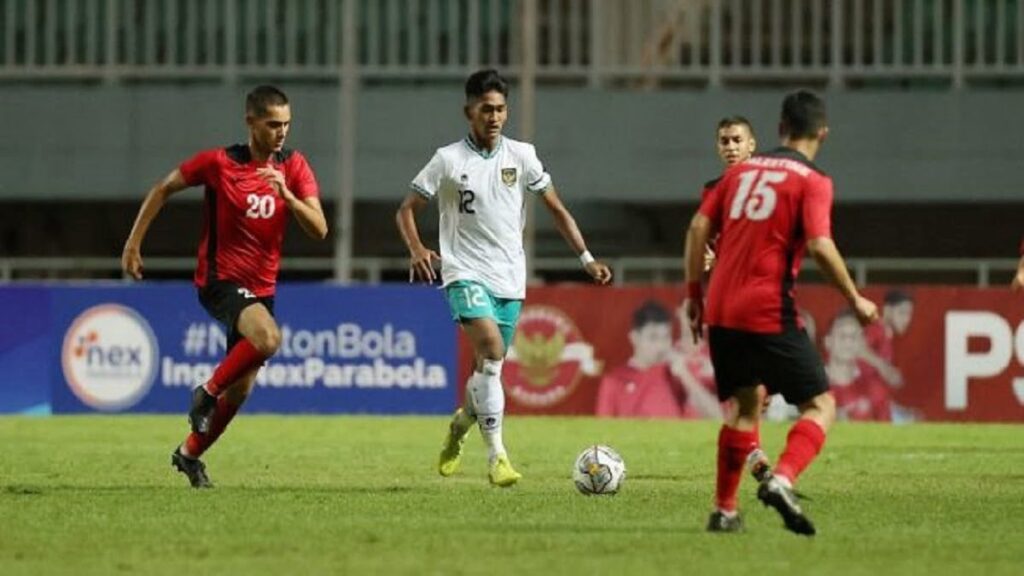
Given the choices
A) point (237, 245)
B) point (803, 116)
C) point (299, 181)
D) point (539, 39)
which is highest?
point (539, 39)

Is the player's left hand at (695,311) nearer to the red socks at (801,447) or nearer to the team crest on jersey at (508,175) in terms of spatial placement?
the red socks at (801,447)

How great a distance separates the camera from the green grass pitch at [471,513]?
993cm

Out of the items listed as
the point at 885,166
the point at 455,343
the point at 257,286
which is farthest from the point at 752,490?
the point at 885,166

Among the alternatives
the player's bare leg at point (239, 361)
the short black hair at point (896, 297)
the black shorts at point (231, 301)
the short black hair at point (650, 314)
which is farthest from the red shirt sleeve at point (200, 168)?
the short black hair at point (896, 297)

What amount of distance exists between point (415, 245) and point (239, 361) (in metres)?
1.24

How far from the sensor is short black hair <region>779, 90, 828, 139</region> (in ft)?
36.4

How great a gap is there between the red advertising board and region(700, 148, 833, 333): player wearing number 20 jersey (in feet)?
48.1

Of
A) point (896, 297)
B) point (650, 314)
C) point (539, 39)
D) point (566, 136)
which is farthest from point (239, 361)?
point (539, 39)

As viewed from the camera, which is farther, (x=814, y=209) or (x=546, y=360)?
(x=546, y=360)

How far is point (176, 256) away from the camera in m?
36.7

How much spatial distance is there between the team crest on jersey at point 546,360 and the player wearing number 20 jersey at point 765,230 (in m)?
14.8

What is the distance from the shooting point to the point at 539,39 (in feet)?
113

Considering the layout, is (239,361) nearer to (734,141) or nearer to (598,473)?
(598,473)

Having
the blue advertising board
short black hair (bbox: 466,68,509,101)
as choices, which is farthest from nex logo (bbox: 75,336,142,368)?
short black hair (bbox: 466,68,509,101)
